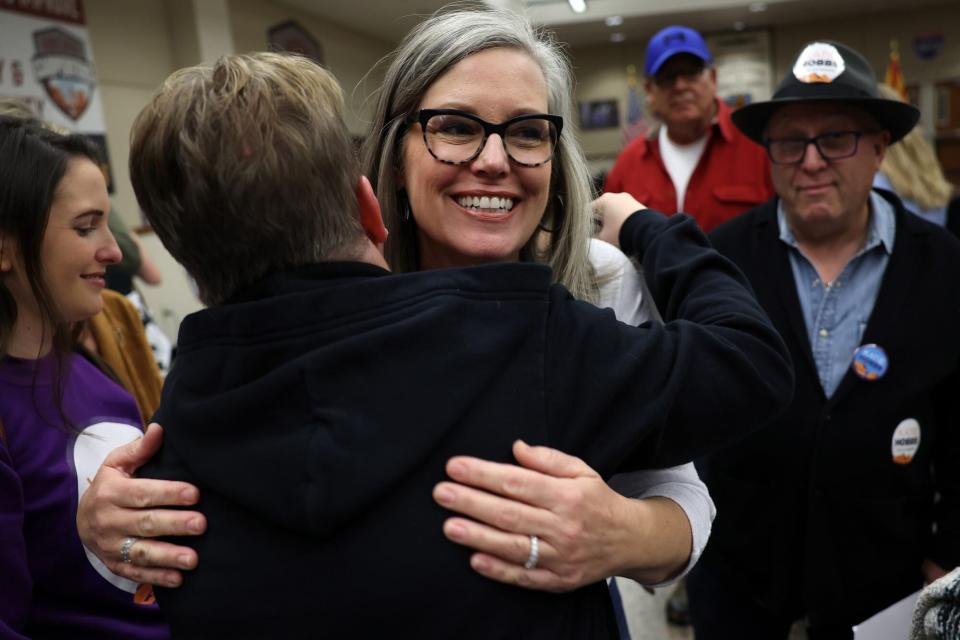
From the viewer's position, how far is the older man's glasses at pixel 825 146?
73.0 inches

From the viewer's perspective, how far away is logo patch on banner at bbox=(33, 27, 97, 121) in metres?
5.33

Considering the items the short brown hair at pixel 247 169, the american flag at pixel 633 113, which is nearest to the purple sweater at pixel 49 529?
the short brown hair at pixel 247 169

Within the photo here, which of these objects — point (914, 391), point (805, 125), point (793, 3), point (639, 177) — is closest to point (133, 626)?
point (914, 391)

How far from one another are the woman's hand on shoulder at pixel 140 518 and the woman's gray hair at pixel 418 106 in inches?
25.2

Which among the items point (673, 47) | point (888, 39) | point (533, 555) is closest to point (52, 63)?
point (673, 47)

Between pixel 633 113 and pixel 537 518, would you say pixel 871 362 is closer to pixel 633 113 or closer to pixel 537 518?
pixel 537 518

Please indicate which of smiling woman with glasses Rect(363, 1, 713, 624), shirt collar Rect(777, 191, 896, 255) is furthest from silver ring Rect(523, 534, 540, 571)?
shirt collar Rect(777, 191, 896, 255)

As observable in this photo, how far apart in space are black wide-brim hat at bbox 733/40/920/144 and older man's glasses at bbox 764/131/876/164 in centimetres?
7

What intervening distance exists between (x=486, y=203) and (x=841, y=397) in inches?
38.7

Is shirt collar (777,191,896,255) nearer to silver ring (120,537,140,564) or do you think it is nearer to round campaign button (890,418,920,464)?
round campaign button (890,418,920,464)

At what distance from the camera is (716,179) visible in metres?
3.37

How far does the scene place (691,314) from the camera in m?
1.02

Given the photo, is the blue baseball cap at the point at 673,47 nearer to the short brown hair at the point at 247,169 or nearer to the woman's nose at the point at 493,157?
the woman's nose at the point at 493,157

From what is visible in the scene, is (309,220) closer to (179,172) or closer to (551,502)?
(179,172)
